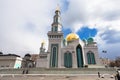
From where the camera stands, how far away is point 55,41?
51.8m

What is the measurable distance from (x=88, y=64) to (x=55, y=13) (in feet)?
75.7

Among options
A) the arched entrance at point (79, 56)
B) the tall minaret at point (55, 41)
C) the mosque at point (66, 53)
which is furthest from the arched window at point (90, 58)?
the tall minaret at point (55, 41)

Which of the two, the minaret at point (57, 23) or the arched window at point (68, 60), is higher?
the minaret at point (57, 23)

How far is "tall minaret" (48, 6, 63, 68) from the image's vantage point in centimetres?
4865

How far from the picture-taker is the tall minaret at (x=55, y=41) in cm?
4865

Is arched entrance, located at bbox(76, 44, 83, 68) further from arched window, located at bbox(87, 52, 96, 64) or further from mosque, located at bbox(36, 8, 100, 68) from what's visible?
arched window, located at bbox(87, 52, 96, 64)

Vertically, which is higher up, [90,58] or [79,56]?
[79,56]

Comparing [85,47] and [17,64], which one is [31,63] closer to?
A: [17,64]

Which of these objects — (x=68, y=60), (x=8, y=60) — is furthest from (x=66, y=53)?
(x=8, y=60)

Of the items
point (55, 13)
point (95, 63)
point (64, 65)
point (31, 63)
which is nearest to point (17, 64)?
point (31, 63)

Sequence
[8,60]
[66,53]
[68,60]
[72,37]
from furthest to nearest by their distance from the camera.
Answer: [72,37]
[8,60]
[66,53]
[68,60]

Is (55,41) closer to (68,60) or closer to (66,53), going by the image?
(66,53)

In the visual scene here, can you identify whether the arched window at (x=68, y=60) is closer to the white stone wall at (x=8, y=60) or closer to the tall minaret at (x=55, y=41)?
the tall minaret at (x=55, y=41)

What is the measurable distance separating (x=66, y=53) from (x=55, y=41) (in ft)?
19.4
